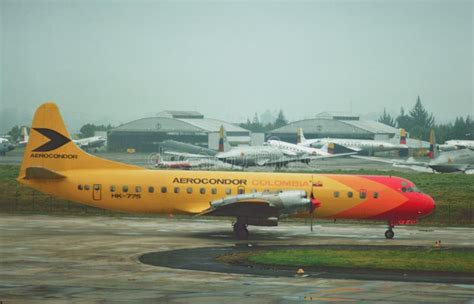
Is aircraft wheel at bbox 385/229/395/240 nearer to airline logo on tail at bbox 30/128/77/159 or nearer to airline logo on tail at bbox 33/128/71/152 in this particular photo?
airline logo on tail at bbox 30/128/77/159

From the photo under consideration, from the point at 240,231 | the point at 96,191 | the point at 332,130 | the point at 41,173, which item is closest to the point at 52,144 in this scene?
the point at 41,173

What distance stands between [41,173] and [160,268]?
45.9 ft

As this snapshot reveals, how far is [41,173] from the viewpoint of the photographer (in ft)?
137

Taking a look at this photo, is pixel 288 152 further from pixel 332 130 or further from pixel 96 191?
pixel 96 191

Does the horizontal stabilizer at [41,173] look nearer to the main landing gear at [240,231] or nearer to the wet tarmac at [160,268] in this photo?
the wet tarmac at [160,268]

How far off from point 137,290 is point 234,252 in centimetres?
1075

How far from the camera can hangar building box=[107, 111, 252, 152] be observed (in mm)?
144000

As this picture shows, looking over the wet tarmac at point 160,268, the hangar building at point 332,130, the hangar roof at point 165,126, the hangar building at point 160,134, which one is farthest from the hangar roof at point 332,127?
the wet tarmac at point 160,268

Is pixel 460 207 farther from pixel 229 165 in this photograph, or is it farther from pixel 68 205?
pixel 229 165

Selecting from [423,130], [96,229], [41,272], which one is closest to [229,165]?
[96,229]

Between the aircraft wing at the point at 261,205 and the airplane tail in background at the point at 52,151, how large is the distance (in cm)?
621

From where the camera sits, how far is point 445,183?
72.2 m

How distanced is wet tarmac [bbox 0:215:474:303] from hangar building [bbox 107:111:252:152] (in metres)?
95.7

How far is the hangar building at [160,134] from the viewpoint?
A: 144 m
